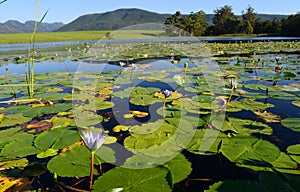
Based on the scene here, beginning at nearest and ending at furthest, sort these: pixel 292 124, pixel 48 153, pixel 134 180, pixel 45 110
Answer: pixel 134 180 < pixel 48 153 < pixel 292 124 < pixel 45 110

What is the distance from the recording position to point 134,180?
52.8 inches

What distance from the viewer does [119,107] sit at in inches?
120

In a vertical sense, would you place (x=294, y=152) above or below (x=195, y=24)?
below

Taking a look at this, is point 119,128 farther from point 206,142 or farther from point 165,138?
point 206,142

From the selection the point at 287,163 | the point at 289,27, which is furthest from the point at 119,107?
the point at 289,27

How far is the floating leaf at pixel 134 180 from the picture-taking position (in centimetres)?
127

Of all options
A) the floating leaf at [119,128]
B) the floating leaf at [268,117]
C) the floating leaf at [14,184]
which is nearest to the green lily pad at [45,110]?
the floating leaf at [119,128]

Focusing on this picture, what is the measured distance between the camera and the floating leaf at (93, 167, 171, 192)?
1271 mm

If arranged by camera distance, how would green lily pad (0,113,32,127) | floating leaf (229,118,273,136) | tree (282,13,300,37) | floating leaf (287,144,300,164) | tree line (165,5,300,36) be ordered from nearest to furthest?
floating leaf (287,144,300,164), floating leaf (229,118,273,136), green lily pad (0,113,32,127), tree (282,13,300,37), tree line (165,5,300,36)

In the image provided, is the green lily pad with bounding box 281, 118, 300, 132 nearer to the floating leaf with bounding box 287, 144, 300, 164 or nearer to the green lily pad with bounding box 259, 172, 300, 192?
the floating leaf with bounding box 287, 144, 300, 164

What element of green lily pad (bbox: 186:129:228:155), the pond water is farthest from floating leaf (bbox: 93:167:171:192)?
green lily pad (bbox: 186:129:228:155)

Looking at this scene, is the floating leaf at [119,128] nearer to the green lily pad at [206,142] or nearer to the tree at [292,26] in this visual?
the green lily pad at [206,142]

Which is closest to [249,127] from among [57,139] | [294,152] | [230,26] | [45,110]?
[294,152]

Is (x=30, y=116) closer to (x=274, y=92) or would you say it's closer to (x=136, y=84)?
(x=136, y=84)
